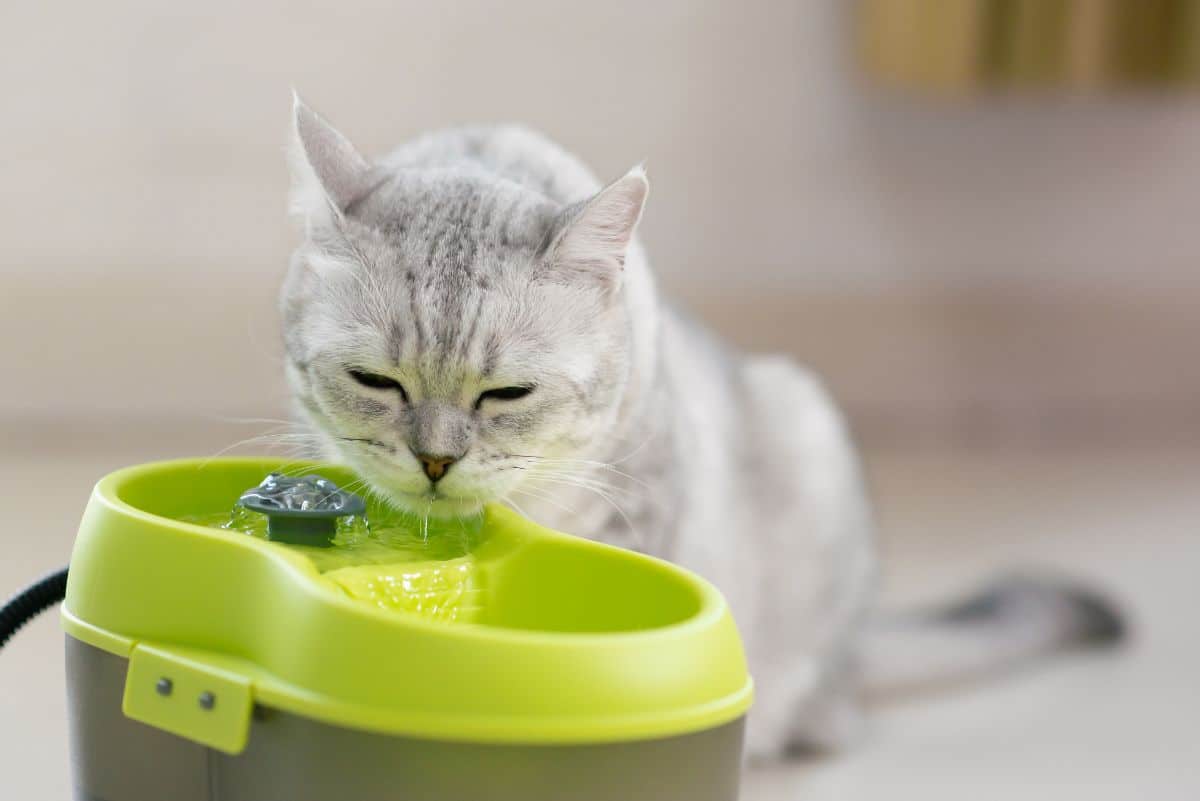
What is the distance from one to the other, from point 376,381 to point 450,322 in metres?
0.08

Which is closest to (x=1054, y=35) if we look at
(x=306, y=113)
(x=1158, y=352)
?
(x=1158, y=352)

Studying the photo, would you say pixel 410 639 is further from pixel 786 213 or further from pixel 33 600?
pixel 786 213

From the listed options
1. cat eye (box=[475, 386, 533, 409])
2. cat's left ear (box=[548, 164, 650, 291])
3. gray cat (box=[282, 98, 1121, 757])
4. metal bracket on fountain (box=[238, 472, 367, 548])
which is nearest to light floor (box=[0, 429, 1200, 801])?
gray cat (box=[282, 98, 1121, 757])

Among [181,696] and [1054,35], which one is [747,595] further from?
[1054,35]

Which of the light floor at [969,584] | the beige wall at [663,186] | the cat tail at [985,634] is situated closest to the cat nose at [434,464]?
the light floor at [969,584]

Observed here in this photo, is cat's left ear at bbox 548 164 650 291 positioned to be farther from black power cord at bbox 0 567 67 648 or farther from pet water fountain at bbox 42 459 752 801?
black power cord at bbox 0 567 67 648

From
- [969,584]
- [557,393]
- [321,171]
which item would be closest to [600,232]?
[557,393]

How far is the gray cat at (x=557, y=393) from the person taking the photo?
1.23m

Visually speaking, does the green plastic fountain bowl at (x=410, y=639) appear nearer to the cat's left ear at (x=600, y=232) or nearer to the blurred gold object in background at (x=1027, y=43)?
the cat's left ear at (x=600, y=232)

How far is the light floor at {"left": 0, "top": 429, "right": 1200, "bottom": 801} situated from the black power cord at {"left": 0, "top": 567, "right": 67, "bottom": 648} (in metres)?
0.33

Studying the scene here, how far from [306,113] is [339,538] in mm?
415

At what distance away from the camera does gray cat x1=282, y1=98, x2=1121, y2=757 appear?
1229 millimetres

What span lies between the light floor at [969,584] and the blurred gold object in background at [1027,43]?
0.74 m

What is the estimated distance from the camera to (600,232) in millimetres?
1312
